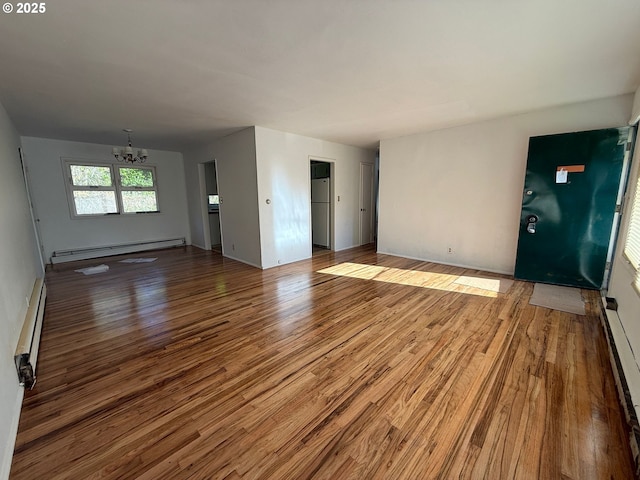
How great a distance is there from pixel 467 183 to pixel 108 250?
756 centimetres

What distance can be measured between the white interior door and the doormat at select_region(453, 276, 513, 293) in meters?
3.00

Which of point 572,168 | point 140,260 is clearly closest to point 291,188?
point 140,260

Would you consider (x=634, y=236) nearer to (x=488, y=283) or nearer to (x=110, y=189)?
(x=488, y=283)

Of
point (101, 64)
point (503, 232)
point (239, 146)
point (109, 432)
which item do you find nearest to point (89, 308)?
point (109, 432)

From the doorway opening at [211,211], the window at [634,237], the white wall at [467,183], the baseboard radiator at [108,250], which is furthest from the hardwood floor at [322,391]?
the doorway opening at [211,211]

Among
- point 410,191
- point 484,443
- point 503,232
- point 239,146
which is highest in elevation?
point 239,146

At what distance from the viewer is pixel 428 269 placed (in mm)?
4582

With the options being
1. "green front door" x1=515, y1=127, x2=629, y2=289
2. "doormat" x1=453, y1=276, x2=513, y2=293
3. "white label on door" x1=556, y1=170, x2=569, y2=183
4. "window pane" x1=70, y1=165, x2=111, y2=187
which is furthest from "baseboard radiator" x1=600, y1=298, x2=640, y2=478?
"window pane" x1=70, y1=165, x2=111, y2=187

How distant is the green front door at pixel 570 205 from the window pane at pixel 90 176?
314 inches

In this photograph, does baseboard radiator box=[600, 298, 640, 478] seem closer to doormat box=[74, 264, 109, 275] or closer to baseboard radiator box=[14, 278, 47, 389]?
baseboard radiator box=[14, 278, 47, 389]

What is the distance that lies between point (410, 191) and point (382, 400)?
4.23 meters

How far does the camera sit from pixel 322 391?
1.78 m

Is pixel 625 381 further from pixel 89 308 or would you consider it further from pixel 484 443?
pixel 89 308

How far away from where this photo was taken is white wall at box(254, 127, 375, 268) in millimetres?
4594
